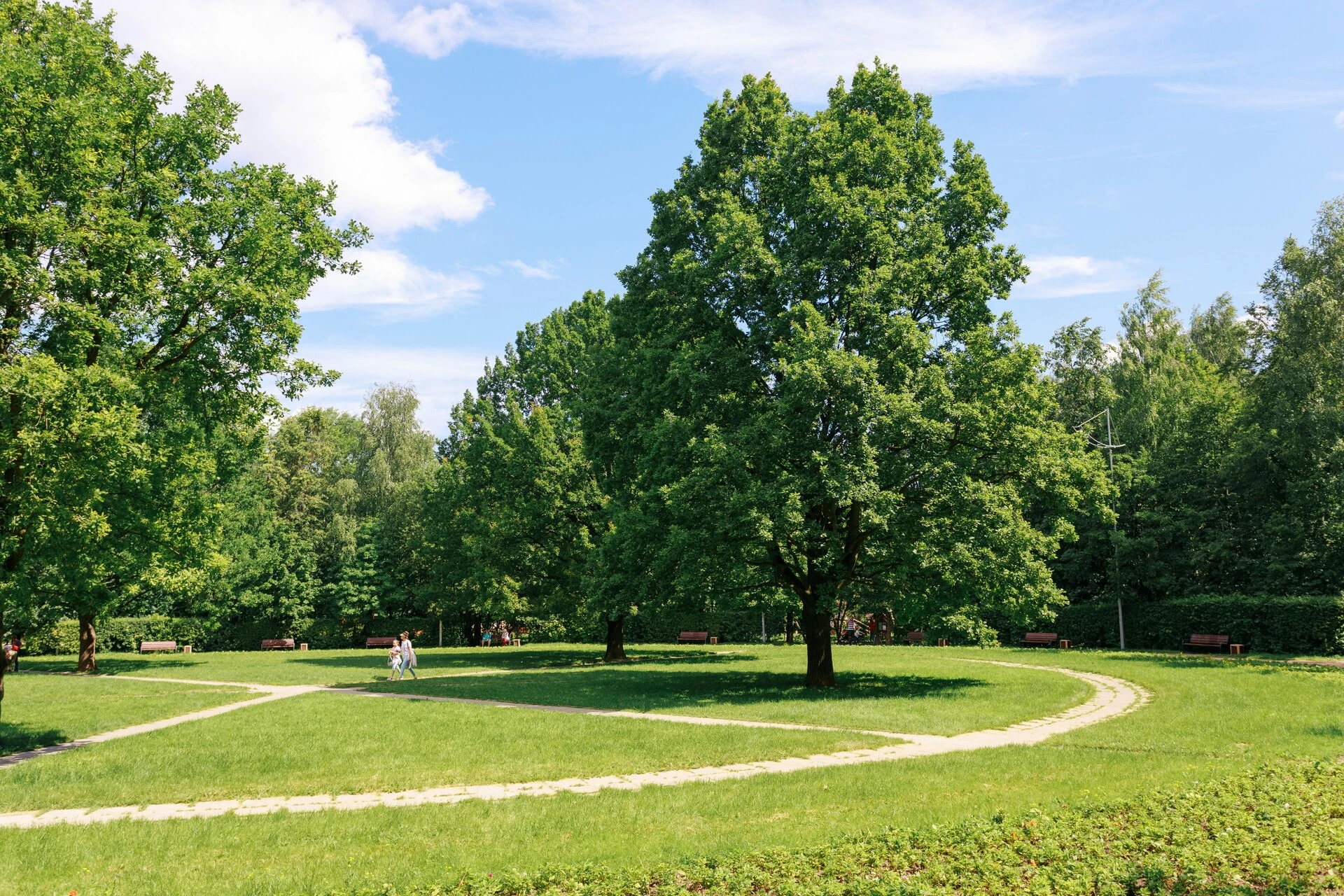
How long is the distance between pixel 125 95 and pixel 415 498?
43253 mm

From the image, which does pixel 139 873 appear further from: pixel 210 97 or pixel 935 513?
pixel 935 513

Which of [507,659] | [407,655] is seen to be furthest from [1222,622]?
[407,655]

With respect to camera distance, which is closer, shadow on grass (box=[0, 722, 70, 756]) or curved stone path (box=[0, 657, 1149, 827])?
curved stone path (box=[0, 657, 1149, 827])

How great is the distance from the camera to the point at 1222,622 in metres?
36.5

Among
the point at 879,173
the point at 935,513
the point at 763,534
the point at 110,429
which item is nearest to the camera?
the point at 110,429

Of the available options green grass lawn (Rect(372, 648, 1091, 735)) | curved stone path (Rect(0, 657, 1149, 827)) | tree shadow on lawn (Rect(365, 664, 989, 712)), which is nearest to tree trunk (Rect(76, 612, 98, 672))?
green grass lawn (Rect(372, 648, 1091, 735))

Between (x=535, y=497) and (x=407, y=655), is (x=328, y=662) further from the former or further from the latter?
(x=535, y=497)

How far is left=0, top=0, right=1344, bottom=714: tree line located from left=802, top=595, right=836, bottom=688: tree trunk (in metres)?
0.10

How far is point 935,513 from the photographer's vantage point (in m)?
21.5

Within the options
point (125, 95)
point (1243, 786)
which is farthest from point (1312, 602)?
point (125, 95)

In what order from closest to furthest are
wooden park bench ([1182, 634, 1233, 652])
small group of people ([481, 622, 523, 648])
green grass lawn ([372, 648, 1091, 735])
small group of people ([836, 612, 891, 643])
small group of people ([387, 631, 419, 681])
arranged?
1. green grass lawn ([372, 648, 1091, 735])
2. small group of people ([387, 631, 419, 681])
3. wooden park bench ([1182, 634, 1233, 652])
4. small group of people ([836, 612, 891, 643])
5. small group of people ([481, 622, 523, 648])

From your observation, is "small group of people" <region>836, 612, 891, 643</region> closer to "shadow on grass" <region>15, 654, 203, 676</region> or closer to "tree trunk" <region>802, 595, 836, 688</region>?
"tree trunk" <region>802, 595, 836, 688</region>

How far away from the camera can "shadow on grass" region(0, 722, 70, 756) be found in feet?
51.6

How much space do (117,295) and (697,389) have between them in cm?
1260
